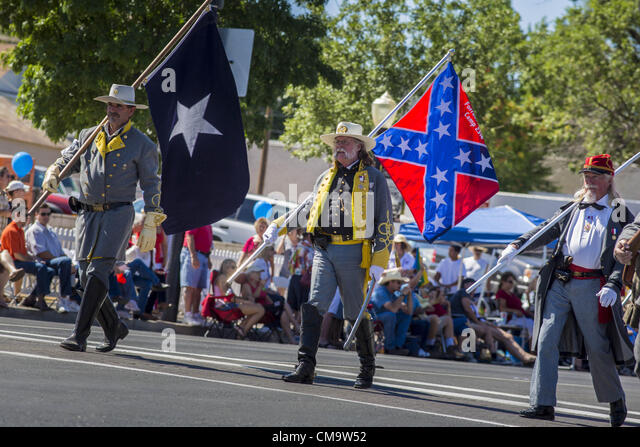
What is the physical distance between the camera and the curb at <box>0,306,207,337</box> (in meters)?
14.3

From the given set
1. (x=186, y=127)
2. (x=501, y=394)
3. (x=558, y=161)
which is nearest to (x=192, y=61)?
(x=186, y=127)

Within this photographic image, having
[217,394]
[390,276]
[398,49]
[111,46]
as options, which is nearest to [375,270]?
[217,394]

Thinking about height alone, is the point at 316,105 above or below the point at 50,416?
above

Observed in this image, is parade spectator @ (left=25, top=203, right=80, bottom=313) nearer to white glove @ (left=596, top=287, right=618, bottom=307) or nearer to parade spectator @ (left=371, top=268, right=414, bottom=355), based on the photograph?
parade spectator @ (left=371, top=268, right=414, bottom=355)

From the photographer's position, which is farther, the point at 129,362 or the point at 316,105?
the point at 316,105

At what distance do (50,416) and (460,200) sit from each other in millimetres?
8428

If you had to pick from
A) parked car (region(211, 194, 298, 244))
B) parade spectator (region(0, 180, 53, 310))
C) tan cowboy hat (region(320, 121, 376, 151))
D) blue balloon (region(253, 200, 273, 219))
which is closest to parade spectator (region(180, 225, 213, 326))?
parade spectator (region(0, 180, 53, 310))

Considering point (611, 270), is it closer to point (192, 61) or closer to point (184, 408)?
point (184, 408)

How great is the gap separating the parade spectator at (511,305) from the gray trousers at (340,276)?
39.1 feet

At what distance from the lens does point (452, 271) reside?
2039 centimetres

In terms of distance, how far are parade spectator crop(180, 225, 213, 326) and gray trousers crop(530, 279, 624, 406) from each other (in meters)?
9.58

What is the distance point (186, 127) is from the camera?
9.54 meters

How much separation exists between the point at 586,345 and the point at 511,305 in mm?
12554

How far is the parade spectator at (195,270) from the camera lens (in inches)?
643
